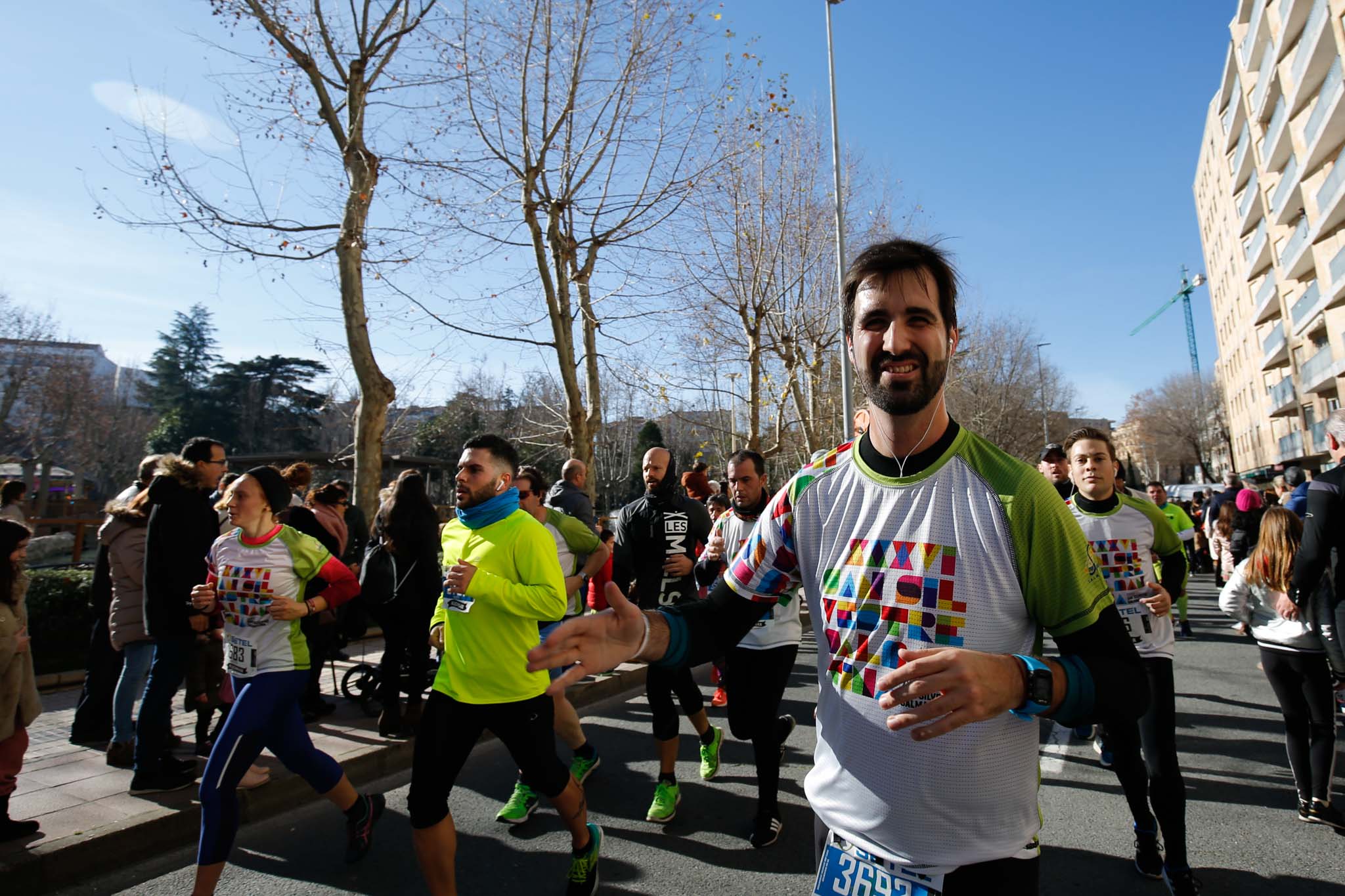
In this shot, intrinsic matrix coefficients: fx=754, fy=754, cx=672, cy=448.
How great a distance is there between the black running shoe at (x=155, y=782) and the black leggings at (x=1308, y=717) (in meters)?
6.66

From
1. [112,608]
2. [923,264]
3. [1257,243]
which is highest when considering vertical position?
[1257,243]

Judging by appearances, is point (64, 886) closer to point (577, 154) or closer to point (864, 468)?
point (864, 468)

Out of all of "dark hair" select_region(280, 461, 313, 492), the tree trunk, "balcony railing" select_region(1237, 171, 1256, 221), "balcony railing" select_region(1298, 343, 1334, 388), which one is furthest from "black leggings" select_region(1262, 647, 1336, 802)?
"balcony railing" select_region(1237, 171, 1256, 221)

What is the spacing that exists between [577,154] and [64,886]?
1143cm

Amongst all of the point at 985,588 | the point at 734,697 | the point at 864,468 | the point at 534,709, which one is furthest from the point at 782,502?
the point at 734,697

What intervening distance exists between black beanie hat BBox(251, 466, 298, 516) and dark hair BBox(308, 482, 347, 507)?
321 centimetres

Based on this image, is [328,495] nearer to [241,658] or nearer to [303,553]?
[303,553]

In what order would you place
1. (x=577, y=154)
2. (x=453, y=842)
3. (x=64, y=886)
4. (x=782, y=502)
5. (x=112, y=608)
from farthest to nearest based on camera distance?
1. (x=577, y=154)
2. (x=112, y=608)
3. (x=64, y=886)
4. (x=453, y=842)
5. (x=782, y=502)

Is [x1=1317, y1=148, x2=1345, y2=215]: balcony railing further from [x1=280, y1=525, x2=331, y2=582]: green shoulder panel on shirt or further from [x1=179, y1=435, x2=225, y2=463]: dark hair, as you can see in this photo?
[x1=179, y1=435, x2=225, y2=463]: dark hair

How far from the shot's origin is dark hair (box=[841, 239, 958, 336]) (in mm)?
1788

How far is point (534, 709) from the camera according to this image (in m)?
3.51

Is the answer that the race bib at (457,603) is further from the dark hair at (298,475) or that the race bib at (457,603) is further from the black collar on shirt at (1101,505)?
the dark hair at (298,475)

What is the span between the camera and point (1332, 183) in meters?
27.2

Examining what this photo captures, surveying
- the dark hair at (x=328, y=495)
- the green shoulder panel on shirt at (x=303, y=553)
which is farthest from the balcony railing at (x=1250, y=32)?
the green shoulder panel on shirt at (x=303, y=553)
